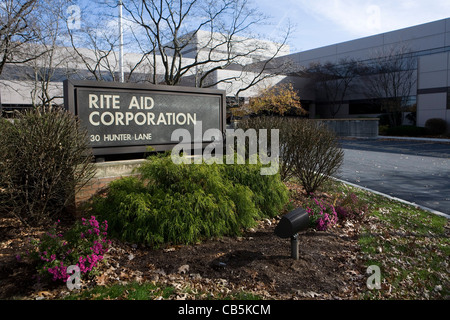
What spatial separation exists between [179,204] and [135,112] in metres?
2.42

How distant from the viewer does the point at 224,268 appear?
13.5 feet

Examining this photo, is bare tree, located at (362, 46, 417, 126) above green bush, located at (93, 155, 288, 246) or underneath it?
above

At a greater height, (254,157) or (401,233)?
(254,157)

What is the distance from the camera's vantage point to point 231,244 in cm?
489

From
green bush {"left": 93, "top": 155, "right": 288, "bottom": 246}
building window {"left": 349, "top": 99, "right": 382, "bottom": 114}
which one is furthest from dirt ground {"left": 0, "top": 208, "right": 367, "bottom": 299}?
building window {"left": 349, "top": 99, "right": 382, "bottom": 114}

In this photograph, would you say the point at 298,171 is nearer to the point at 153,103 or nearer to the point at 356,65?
the point at 153,103

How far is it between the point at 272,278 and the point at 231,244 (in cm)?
109

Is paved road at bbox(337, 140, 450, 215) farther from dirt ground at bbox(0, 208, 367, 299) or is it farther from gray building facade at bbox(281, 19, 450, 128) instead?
gray building facade at bbox(281, 19, 450, 128)

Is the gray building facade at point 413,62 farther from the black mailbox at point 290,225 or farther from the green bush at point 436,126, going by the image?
the black mailbox at point 290,225

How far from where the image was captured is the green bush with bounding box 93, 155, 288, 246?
4695mm

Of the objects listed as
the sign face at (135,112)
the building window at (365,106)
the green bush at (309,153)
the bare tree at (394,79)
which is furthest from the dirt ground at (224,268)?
the building window at (365,106)

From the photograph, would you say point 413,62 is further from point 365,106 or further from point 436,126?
point 436,126

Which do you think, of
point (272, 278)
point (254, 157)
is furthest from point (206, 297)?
point (254, 157)

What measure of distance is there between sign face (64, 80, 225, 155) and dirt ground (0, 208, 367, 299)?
194cm
